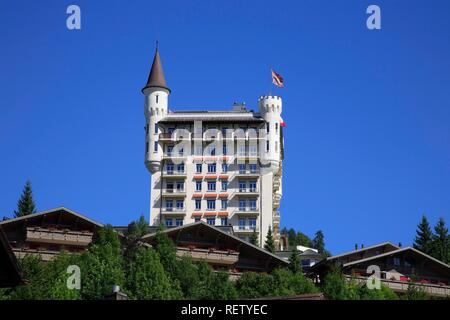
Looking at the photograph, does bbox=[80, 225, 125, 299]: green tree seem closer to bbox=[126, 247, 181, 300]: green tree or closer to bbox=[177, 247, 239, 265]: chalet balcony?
bbox=[126, 247, 181, 300]: green tree

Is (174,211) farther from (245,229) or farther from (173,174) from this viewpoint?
(245,229)

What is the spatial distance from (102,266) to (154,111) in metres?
57.5

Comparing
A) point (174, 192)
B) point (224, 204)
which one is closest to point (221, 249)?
point (224, 204)

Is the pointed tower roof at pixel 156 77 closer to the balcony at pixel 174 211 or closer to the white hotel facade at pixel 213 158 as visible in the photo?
the white hotel facade at pixel 213 158

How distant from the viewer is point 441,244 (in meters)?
88.1

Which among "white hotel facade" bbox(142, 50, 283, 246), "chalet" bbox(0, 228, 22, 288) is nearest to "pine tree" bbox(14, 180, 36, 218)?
"white hotel facade" bbox(142, 50, 283, 246)

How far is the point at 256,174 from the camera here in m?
110

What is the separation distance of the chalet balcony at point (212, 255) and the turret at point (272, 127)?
44.4 meters

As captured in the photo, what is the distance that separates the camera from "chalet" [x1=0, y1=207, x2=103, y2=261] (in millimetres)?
63812

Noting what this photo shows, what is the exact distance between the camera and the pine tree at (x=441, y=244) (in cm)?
8231

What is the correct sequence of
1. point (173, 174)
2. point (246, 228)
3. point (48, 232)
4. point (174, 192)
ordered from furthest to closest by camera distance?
point (173, 174)
point (174, 192)
point (246, 228)
point (48, 232)
